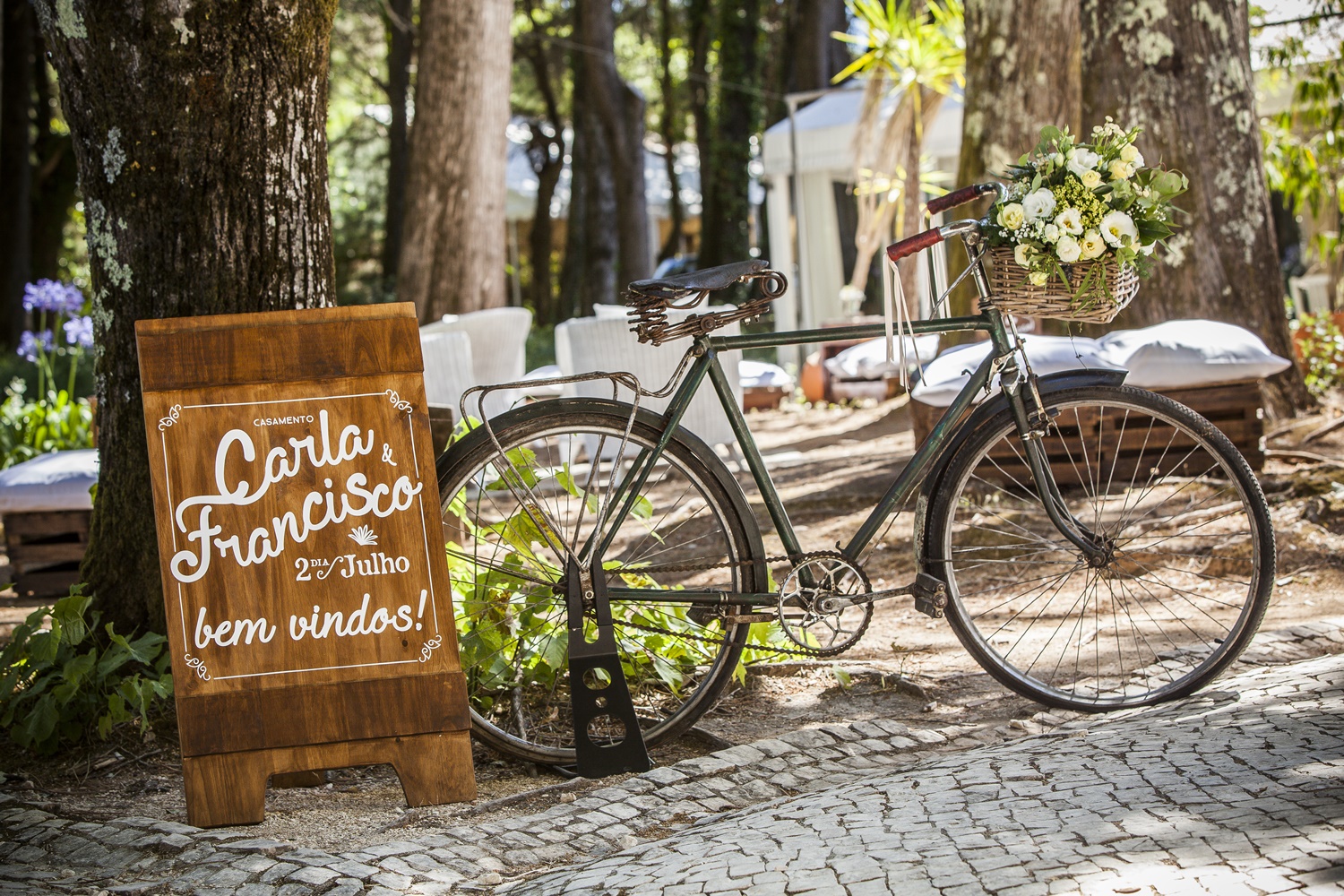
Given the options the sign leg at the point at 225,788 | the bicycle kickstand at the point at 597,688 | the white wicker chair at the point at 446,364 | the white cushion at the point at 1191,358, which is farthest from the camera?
the white wicker chair at the point at 446,364

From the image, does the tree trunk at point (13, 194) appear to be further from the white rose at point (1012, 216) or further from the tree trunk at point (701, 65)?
the white rose at point (1012, 216)

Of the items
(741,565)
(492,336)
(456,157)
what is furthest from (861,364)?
(741,565)

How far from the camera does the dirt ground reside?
2.61 meters

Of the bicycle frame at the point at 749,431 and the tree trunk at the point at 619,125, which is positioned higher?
the tree trunk at the point at 619,125

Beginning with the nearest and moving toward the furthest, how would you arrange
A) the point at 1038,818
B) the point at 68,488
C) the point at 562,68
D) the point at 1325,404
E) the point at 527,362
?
the point at 1038,818, the point at 68,488, the point at 1325,404, the point at 527,362, the point at 562,68

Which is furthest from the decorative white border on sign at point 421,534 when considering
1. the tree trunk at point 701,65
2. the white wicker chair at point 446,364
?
the tree trunk at point 701,65

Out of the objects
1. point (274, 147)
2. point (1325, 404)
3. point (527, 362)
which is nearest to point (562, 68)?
point (527, 362)

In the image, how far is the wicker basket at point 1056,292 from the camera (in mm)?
2879

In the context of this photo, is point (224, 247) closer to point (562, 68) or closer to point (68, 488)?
point (68, 488)

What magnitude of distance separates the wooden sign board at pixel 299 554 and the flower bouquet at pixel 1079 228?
143 centimetres

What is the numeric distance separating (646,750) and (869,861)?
874 millimetres

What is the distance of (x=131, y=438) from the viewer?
3.14 metres

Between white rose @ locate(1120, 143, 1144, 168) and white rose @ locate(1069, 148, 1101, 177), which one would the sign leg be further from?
white rose @ locate(1120, 143, 1144, 168)

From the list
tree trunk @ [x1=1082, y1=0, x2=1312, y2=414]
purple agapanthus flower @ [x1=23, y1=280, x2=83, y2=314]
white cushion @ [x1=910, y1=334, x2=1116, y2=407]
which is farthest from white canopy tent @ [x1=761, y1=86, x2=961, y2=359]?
white cushion @ [x1=910, y1=334, x2=1116, y2=407]
